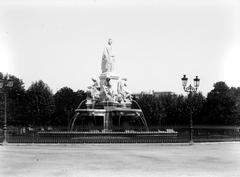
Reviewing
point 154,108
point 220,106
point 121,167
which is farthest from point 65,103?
point 121,167

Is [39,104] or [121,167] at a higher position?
[39,104]

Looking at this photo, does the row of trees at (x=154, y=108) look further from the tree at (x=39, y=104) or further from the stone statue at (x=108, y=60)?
the stone statue at (x=108, y=60)

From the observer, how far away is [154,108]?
84312mm

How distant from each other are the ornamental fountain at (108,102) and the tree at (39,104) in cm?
2894

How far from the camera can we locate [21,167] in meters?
18.7

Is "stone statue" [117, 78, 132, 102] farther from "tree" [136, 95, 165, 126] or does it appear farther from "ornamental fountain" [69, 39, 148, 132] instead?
"tree" [136, 95, 165, 126]

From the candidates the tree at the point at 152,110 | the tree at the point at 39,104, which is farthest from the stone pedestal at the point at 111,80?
the tree at the point at 152,110

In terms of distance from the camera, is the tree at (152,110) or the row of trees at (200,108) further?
the tree at (152,110)

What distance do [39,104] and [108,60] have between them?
3097 centimetres

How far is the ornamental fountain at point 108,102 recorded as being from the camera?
48.9 metres

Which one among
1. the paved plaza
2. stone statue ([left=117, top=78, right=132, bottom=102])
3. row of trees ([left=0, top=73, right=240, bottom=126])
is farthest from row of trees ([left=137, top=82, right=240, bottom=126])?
the paved plaza

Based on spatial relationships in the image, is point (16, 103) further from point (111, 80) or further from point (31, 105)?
point (111, 80)

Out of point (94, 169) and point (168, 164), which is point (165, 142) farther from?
point (94, 169)

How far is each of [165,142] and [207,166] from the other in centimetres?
1579
